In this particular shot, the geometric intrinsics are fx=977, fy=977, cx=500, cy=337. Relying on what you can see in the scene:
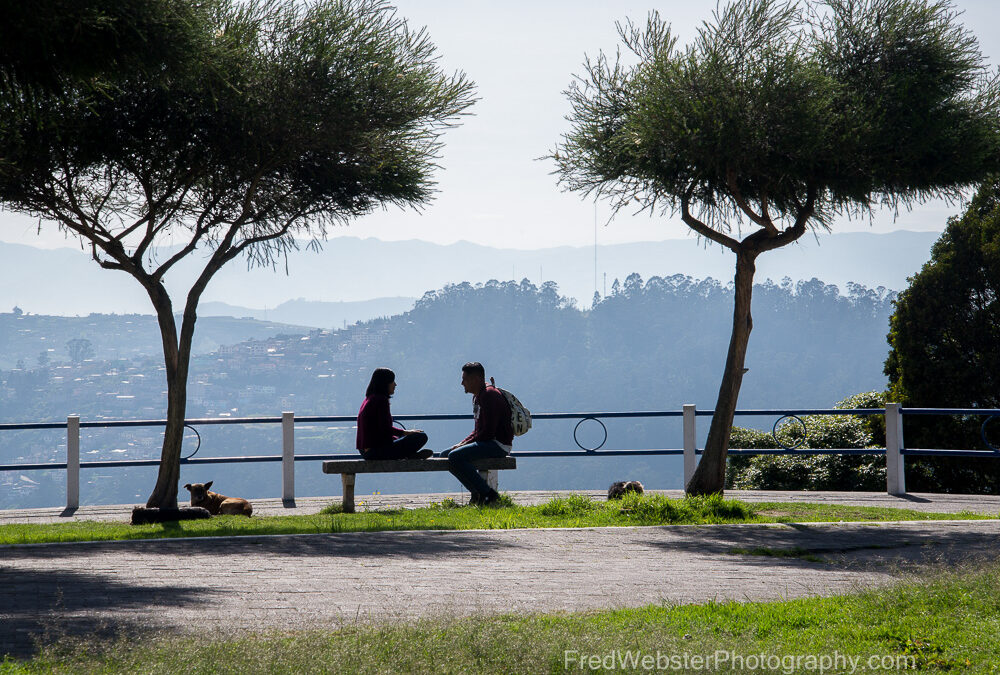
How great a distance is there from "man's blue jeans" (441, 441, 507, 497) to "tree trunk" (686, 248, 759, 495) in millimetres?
2448

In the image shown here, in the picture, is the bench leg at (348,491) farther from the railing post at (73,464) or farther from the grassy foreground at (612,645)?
the grassy foreground at (612,645)

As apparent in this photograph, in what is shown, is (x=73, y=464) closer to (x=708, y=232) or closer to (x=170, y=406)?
(x=170, y=406)

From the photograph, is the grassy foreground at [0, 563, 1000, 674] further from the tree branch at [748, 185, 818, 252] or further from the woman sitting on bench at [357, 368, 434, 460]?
the tree branch at [748, 185, 818, 252]

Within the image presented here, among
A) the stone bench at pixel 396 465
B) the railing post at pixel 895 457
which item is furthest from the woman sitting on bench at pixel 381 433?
the railing post at pixel 895 457

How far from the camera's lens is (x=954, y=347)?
1834cm

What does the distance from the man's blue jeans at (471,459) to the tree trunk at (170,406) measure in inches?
130

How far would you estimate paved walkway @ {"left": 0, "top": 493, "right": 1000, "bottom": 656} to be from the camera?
208 inches

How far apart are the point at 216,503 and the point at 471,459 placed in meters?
3.13

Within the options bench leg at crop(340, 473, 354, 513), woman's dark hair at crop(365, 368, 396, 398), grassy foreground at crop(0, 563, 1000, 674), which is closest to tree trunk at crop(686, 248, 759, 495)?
woman's dark hair at crop(365, 368, 396, 398)

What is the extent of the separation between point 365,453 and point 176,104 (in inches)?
184

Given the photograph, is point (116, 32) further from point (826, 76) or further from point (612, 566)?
point (826, 76)

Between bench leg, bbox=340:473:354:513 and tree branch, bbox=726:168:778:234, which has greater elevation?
tree branch, bbox=726:168:778:234

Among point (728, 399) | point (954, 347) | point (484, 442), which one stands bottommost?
point (484, 442)

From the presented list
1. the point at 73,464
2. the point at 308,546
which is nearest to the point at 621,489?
the point at 308,546
